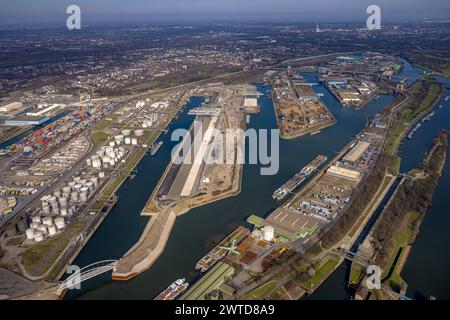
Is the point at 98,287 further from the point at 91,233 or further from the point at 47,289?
the point at 91,233

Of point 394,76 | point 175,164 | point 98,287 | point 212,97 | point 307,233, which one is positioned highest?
point 394,76

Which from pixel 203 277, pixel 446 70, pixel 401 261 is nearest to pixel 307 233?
pixel 401 261

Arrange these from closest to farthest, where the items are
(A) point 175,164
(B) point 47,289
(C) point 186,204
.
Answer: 1. (B) point 47,289
2. (C) point 186,204
3. (A) point 175,164

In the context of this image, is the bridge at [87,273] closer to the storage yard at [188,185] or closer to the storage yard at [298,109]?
the storage yard at [188,185]

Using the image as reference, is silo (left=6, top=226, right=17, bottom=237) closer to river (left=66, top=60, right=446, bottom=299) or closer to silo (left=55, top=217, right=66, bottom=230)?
silo (left=55, top=217, right=66, bottom=230)

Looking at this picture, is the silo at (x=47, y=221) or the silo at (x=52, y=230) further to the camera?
the silo at (x=47, y=221)

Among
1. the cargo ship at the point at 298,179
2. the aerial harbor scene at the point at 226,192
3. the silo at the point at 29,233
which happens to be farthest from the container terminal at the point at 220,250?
the silo at the point at 29,233
